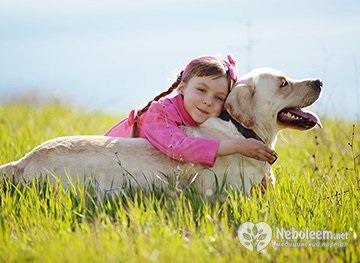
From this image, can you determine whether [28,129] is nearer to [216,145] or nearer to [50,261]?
[216,145]

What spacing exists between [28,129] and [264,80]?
4041mm

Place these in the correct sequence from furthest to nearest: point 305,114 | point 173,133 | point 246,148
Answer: point 305,114
point 173,133
point 246,148

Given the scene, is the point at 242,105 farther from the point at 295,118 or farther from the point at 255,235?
the point at 255,235

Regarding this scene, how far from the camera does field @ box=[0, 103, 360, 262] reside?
11.6 ft

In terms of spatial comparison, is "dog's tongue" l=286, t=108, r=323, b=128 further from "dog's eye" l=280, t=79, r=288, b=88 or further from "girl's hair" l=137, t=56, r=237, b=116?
"girl's hair" l=137, t=56, r=237, b=116

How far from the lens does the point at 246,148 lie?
188 inches

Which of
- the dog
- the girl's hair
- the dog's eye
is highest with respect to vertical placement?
the girl's hair

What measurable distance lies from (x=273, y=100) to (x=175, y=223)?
1547mm

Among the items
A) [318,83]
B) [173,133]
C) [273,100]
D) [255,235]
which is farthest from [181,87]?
[255,235]

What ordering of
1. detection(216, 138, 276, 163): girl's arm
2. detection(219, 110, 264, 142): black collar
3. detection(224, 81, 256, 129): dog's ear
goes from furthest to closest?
detection(219, 110, 264, 142): black collar < detection(224, 81, 256, 129): dog's ear < detection(216, 138, 276, 163): girl's arm

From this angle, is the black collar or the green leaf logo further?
the black collar

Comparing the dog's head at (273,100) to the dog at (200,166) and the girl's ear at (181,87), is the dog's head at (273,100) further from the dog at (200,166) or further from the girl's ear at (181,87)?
the girl's ear at (181,87)

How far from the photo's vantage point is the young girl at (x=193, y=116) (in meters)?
4.80

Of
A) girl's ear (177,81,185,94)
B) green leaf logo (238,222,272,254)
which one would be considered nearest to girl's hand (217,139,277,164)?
girl's ear (177,81,185,94)
